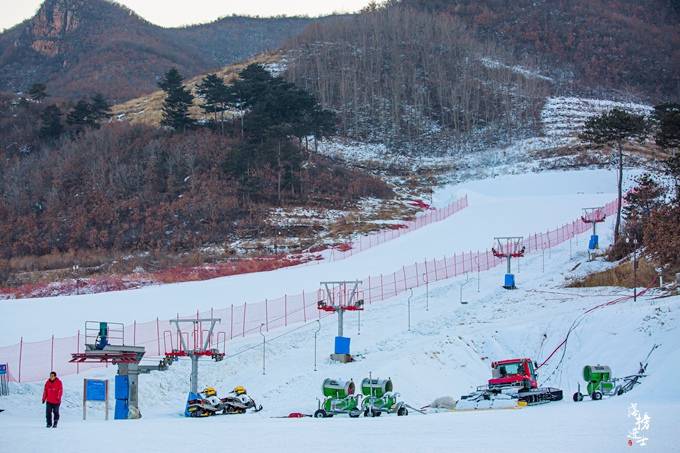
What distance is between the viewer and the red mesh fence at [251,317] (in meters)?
30.5

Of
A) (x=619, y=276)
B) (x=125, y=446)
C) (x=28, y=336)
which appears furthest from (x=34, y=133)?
(x=125, y=446)

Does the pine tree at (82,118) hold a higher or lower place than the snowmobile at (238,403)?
higher

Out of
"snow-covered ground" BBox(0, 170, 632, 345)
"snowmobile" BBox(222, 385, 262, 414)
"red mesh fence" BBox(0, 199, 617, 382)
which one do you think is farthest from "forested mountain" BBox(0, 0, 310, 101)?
"snowmobile" BBox(222, 385, 262, 414)

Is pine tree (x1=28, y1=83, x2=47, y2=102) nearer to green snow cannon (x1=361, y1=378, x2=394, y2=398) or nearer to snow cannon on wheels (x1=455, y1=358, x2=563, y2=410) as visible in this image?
green snow cannon (x1=361, y1=378, x2=394, y2=398)

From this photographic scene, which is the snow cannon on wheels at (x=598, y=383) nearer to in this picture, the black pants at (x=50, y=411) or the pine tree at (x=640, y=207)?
the black pants at (x=50, y=411)

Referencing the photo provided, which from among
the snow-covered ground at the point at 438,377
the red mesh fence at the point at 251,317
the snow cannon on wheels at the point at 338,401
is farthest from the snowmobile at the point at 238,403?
the red mesh fence at the point at 251,317

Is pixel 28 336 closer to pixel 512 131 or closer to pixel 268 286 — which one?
pixel 268 286

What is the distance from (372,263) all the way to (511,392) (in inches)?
1015

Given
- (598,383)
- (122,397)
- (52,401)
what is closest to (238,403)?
(122,397)

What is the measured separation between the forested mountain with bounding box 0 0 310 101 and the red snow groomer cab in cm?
11572

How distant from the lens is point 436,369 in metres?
29.5

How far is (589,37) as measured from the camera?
14725cm

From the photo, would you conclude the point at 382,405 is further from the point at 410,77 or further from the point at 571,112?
the point at 410,77

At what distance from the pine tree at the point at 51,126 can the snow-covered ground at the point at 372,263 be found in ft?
127
